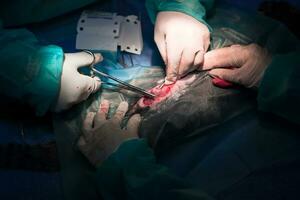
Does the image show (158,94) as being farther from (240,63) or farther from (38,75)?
(38,75)

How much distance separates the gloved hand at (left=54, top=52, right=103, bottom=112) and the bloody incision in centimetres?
24

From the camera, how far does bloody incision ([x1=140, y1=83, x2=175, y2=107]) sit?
63.9 inches

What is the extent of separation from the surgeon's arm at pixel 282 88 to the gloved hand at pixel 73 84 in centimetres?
73

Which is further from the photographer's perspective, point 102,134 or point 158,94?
point 158,94

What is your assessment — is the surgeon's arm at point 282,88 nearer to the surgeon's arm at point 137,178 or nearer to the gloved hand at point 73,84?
the surgeon's arm at point 137,178

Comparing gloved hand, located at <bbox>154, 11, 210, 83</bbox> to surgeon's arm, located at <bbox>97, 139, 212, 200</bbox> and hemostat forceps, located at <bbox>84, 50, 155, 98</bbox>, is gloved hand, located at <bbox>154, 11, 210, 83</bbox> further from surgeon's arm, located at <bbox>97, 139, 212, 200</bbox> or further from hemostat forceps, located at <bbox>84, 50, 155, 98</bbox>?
surgeon's arm, located at <bbox>97, 139, 212, 200</bbox>

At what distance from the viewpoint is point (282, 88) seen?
1.45 metres

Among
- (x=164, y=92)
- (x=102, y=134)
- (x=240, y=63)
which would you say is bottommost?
(x=102, y=134)

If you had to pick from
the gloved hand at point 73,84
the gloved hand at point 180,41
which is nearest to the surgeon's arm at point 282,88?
the gloved hand at point 180,41

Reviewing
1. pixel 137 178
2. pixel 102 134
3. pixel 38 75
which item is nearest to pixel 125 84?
pixel 102 134

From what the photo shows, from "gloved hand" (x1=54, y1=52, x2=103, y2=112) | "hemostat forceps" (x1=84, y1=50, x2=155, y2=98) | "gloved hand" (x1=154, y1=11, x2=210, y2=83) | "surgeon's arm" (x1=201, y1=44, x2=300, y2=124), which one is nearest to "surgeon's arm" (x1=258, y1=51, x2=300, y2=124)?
"surgeon's arm" (x1=201, y1=44, x2=300, y2=124)

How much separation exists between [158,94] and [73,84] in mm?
373

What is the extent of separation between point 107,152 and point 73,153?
17cm

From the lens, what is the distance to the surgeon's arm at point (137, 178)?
4.16ft
